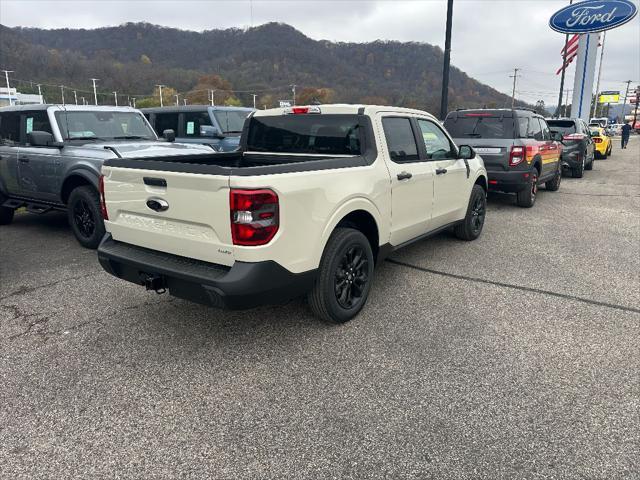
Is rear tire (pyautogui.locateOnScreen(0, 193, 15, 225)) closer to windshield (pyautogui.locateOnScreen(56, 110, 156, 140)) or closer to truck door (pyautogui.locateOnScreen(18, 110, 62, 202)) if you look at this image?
truck door (pyautogui.locateOnScreen(18, 110, 62, 202))

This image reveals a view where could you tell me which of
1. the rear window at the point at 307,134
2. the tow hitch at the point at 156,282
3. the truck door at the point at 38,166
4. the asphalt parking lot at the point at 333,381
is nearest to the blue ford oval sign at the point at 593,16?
the asphalt parking lot at the point at 333,381

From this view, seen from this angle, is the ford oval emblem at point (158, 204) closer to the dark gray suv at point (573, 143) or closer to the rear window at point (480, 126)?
the rear window at point (480, 126)

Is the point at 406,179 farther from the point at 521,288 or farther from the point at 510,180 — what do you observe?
the point at 510,180

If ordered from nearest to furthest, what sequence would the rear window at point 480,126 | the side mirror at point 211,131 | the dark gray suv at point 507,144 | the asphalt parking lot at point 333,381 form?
the asphalt parking lot at point 333,381, the dark gray suv at point 507,144, the rear window at point 480,126, the side mirror at point 211,131

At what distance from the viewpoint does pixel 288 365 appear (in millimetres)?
3291

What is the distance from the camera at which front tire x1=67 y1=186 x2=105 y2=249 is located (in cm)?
558

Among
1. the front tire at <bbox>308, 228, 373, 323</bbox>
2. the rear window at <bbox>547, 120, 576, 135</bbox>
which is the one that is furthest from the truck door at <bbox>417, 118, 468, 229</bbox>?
the rear window at <bbox>547, 120, 576, 135</bbox>

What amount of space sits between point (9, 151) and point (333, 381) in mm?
6369

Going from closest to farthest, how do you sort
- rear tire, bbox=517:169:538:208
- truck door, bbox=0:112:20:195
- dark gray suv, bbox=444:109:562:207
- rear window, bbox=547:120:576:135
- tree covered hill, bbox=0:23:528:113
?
1. truck door, bbox=0:112:20:195
2. dark gray suv, bbox=444:109:562:207
3. rear tire, bbox=517:169:538:208
4. rear window, bbox=547:120:576:135
5. tree covered hill, bbox=0:23:528:113

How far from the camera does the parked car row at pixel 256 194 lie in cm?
300

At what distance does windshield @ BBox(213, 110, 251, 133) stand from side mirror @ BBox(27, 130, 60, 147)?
4027 mm

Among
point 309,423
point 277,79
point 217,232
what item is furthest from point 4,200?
point 277,79

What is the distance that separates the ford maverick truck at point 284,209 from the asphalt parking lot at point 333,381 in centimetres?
52

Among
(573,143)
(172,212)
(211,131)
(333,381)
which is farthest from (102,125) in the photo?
(573,143)
